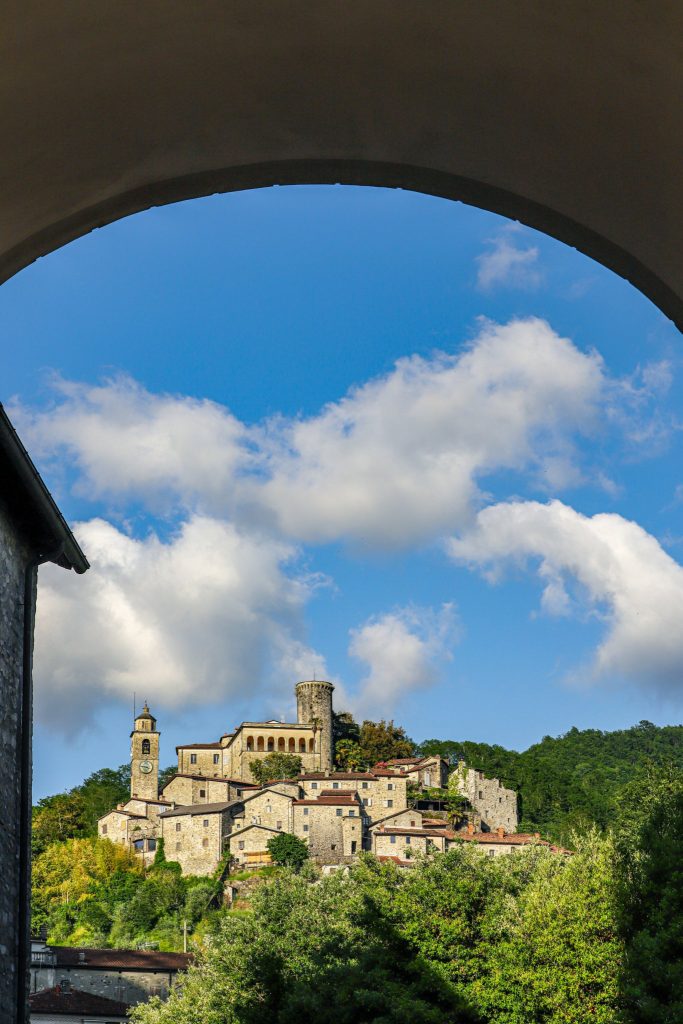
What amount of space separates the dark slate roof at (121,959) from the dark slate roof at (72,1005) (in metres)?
6.35

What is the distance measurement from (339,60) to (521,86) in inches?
16.0

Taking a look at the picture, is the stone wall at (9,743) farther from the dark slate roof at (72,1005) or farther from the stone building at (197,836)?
the stone building at (197,836)

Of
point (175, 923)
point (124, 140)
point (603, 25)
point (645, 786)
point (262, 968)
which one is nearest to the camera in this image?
point (603, 25)

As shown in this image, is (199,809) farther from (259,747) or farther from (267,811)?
(259,747)

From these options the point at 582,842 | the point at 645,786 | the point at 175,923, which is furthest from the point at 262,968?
the point at 175,923

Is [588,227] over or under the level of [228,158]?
under

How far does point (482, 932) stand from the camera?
100 feet

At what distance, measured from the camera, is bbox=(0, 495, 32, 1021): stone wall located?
31.8 feet

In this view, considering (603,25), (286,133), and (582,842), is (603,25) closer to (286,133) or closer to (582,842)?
(286,133)

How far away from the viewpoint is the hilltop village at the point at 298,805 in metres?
85.6

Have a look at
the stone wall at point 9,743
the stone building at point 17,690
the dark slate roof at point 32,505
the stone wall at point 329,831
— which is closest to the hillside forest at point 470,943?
the stone building at point 17,690

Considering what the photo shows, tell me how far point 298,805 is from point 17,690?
79891mm

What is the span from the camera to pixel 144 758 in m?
102

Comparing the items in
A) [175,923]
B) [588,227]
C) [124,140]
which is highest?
[124,140]
